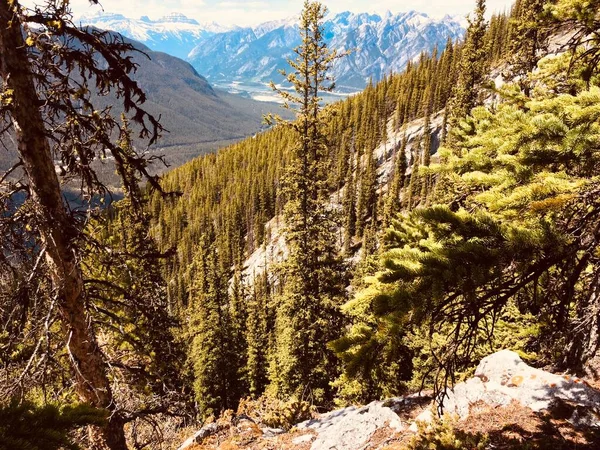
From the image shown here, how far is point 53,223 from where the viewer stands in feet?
16.6

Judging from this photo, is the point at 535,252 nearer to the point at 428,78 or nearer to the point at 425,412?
the point at 425,412

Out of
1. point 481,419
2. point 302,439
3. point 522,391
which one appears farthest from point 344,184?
point 481,419

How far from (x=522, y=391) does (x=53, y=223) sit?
870 cm

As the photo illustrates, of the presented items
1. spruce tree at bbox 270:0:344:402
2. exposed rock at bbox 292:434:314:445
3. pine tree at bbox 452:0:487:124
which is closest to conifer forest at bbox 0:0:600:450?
exposed rock at bbox 292:434:314:445

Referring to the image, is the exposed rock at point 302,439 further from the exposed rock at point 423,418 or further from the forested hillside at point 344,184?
the forested hillside at point 344,184

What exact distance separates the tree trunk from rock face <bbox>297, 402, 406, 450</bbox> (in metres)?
3.96

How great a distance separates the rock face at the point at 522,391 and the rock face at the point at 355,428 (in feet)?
4.01

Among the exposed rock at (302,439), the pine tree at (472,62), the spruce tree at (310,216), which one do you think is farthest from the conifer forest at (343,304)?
the pine tree at (472,62)

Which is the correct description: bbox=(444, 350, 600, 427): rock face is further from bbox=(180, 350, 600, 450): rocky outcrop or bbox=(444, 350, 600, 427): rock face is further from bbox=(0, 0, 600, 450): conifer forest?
bbox=(0, 0, 600, 450): conifer forest

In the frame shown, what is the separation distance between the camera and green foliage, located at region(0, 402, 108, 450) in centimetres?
282

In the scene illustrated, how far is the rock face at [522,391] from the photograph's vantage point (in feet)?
21.4

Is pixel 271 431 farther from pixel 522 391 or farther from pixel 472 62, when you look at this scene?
pixel 472 62

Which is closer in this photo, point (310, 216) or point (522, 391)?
point (522, 391)

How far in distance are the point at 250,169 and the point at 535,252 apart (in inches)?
5117
